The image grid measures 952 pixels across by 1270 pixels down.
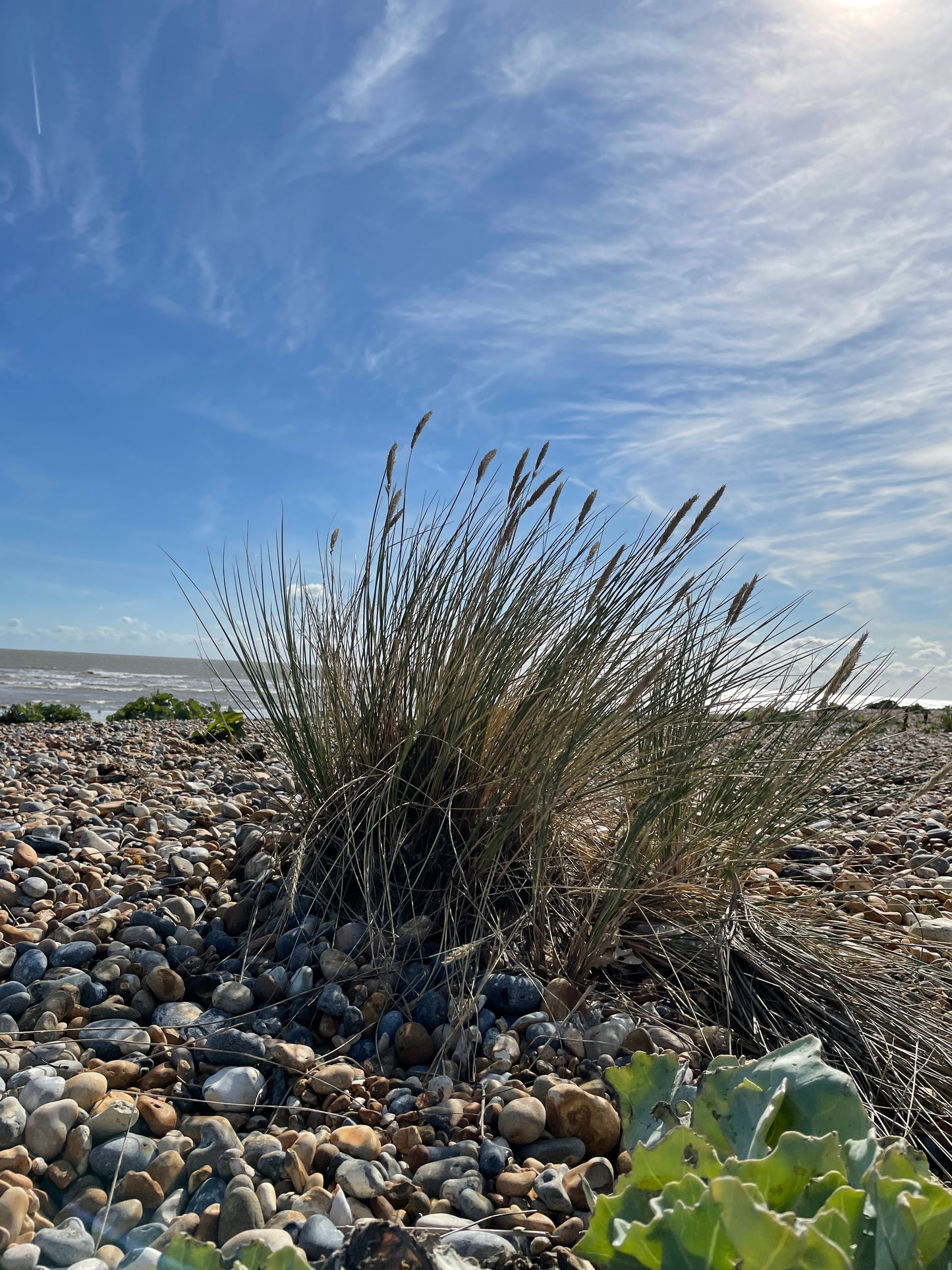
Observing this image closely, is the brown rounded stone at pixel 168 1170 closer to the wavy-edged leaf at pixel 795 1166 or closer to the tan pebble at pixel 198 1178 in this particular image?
→ the tan pebble at pixel 198 1178

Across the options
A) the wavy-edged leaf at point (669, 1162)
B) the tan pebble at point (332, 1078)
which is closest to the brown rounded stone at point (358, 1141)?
the tan pebble at point (332, 1078)

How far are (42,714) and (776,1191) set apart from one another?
967 centimetres

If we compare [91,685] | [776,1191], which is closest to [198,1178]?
[776,1191]

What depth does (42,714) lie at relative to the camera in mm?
9273

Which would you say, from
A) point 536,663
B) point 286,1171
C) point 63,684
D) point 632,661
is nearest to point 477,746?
point 536,663

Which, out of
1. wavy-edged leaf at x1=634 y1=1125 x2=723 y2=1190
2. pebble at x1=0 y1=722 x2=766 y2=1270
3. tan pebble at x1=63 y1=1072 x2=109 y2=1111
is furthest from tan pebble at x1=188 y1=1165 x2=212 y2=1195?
wavy-edged leaf at x1=634 y1=1125 x2=723 y2=1190

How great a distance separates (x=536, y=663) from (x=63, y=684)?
20.6 metres

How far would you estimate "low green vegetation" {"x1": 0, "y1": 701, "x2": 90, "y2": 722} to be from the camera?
9070 millimetres

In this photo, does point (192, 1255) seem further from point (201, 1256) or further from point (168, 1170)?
point (168, 1170)

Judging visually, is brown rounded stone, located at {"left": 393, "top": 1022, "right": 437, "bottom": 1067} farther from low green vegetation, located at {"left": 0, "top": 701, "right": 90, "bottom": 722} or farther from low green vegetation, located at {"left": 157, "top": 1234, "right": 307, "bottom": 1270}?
low green vegetation, located at {"left": 0, "top": 701, "right": 90, "bottom": 722}

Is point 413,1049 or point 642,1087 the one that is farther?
point 413,1049

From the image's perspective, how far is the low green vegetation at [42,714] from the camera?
9070 mm

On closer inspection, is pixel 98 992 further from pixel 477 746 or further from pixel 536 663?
pixel 536 663

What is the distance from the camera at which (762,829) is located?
235 cm
